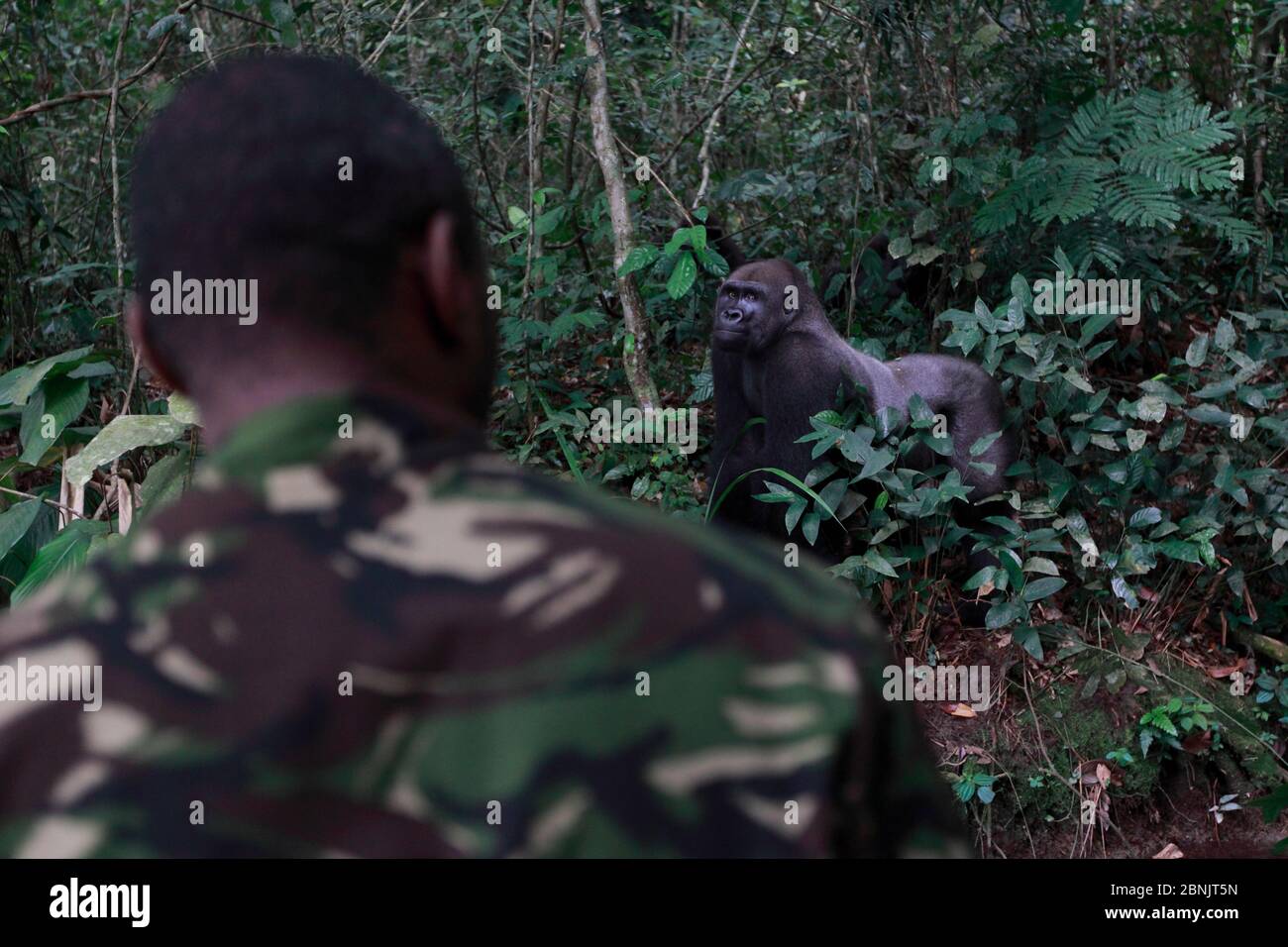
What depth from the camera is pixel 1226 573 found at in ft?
19.1

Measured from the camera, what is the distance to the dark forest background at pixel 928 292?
5.45 m

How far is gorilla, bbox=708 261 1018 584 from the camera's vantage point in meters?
6.13

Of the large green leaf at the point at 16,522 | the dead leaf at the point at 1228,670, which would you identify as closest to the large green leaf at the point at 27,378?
the large green leaf at the point at 16,522

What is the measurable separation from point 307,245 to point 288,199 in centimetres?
5

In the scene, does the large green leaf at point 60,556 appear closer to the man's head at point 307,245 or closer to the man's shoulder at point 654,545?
the man's head at point 307,245

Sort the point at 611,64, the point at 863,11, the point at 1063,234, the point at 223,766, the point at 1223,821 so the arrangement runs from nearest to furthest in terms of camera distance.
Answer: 1. the point at 223,766
2. the point at 1223,821
3. the point at 1063,234
4. the point at 863,11
5. the point at 611,64

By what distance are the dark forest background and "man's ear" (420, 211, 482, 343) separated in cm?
398

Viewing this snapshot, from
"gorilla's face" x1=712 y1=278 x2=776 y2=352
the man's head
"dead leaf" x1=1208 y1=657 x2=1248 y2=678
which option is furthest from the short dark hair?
"dead leaf" x1=1208 y1=657 x2=1248 y2=678

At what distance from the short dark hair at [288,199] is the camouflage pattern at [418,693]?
22 cm

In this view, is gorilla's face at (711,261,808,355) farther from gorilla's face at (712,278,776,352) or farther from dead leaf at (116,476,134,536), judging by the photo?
dead leaf at (116,476,134,536)

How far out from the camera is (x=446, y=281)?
3.96ft
